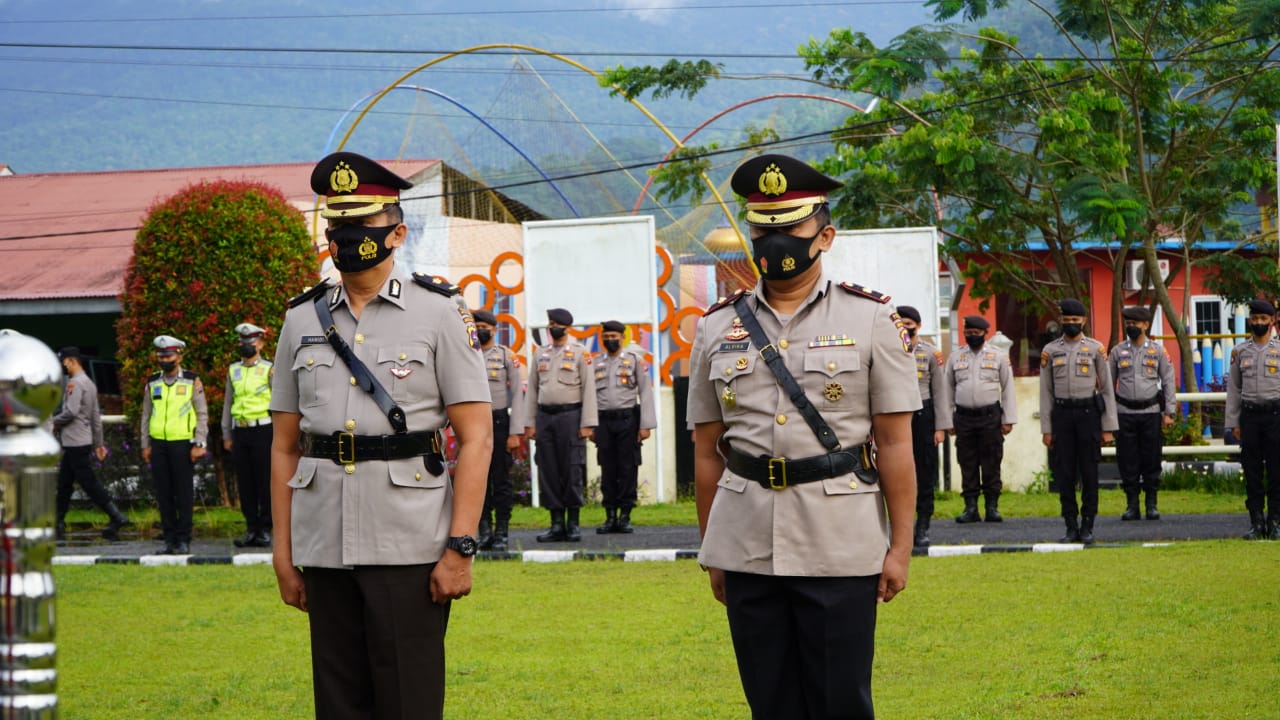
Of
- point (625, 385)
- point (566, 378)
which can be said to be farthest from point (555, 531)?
point (625, 385)

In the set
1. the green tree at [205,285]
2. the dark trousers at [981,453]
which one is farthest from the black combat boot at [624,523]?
the green tree at [205,285]

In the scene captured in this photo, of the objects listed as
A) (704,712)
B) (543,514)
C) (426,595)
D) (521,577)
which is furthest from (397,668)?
(543,514)

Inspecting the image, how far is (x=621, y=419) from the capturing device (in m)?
16.0

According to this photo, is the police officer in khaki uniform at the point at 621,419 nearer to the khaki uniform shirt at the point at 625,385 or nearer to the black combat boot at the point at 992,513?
the khaki uniform shirt at the point at 625,385

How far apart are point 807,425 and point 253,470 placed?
37.3 feet

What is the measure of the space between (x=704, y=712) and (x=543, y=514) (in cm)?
1215

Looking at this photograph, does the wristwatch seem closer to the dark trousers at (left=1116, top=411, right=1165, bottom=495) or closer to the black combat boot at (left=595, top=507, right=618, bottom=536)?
the black combat boot at (left=595, top=507, right=618, bottom=536)

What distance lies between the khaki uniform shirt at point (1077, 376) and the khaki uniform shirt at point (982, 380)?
1.79 metres

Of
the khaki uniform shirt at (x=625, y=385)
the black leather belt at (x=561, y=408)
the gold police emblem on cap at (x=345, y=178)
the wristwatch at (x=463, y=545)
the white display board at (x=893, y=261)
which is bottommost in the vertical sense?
the wristwatch at (x=463, y=545)

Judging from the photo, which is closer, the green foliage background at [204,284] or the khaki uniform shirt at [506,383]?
the khaki uniform shirt at [506,383]

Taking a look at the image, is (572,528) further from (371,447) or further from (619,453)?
(371,447)

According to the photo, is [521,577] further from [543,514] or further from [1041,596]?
[543,514]

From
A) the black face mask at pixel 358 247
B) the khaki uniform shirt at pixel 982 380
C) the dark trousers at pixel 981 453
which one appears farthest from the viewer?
the dark trousers at pixel 981 453

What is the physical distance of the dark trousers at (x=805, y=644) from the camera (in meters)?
4.57
